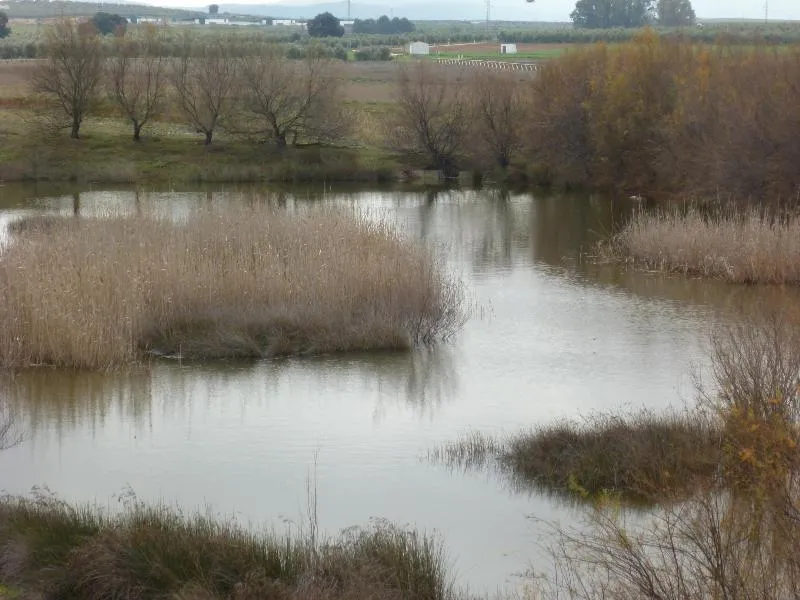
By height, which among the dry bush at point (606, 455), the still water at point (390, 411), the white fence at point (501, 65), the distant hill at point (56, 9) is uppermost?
the distant hill at point (56, 9)

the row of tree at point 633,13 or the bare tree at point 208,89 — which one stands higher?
the row of tree at point 633,13

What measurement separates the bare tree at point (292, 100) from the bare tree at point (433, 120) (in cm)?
247

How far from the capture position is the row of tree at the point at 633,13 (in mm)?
100375

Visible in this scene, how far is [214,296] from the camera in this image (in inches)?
555

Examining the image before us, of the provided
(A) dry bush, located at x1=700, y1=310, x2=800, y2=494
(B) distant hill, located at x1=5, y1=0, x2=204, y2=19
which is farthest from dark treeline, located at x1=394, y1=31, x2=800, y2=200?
(B) distant hill, located at x1=5, y1=0, x2=204, y2=19

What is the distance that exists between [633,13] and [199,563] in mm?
103076

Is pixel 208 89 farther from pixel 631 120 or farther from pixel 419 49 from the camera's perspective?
pixel 419 49

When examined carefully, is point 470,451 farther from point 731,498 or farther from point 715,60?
point 715,60

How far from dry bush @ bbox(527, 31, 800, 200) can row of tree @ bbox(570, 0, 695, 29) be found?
7115 cm

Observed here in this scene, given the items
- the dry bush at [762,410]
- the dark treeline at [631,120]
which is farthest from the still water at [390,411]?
the dark treeline at [631,120]

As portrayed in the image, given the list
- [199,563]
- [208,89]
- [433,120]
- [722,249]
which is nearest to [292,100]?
[208,89]

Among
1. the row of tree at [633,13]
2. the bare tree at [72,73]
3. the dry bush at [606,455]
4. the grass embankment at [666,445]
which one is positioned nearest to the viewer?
the grass embankment at [666,445]

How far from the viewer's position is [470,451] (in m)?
10.0

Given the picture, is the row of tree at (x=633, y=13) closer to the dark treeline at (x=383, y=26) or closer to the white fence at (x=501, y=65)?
the dark treeline at (x=383, y=26)
